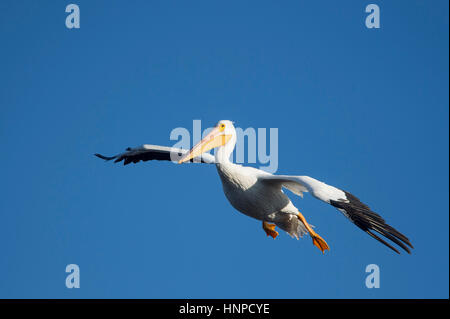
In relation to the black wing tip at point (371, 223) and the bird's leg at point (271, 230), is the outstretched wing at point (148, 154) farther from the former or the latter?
the black wing tip at point (371, 223)

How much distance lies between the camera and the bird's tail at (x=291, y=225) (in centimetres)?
899

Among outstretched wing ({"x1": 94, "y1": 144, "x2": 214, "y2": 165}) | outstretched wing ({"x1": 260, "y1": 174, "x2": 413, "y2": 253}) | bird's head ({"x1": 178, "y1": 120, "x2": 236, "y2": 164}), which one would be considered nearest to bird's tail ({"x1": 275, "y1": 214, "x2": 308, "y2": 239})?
outstretched wing ({"x1": 260, "y1": 174, "x2": 413, "y2": 253})

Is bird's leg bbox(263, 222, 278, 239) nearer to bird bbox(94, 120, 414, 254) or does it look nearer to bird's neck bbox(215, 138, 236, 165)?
bird bbox(94, 120, 414, 254)

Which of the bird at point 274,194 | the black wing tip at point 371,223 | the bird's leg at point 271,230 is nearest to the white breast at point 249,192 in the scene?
the bird at point 274,194

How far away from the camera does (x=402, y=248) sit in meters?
7.25

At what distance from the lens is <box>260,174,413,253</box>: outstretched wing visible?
24.3 feet

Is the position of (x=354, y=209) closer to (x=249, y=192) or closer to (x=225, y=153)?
(x=249, y=192)

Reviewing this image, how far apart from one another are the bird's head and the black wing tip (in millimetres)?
2006

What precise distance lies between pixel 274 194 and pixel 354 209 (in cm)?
137
